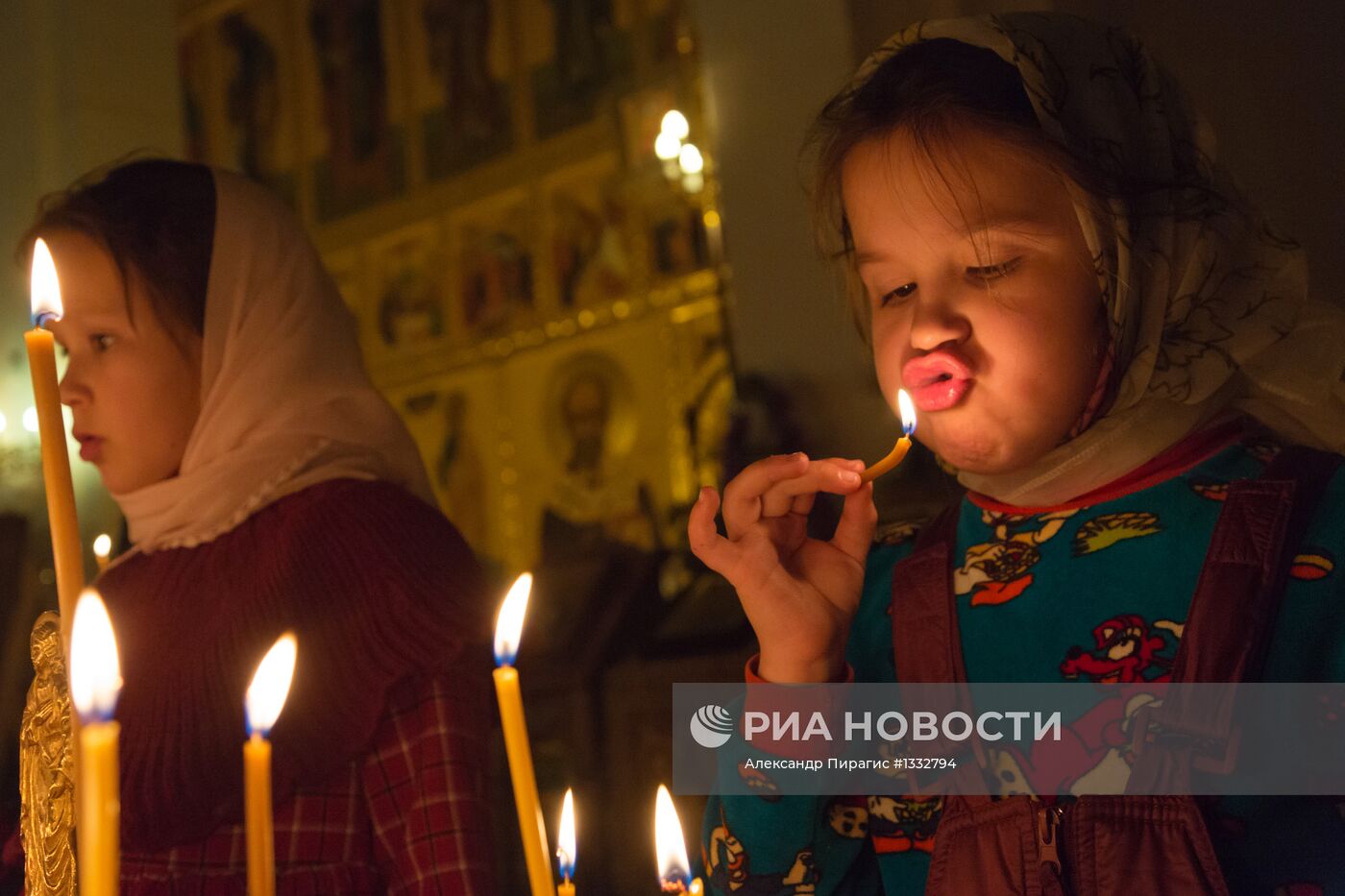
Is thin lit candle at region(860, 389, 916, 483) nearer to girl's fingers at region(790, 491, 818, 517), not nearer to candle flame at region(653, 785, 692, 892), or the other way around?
girl's fingers at region(790, 491, 818, 517)

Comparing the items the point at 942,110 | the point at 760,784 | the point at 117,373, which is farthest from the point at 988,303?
the point at 117,373

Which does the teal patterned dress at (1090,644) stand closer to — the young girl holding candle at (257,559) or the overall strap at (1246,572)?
the overall strap at (1246,572)

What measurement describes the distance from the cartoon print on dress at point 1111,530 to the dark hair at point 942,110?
277 millimetres

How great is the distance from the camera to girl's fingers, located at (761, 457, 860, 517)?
1.10 m

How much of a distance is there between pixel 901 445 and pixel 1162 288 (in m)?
0.35

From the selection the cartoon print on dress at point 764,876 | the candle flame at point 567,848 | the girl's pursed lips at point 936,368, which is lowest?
the cartoon print on dress at point 764,876

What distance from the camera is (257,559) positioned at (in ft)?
4.81

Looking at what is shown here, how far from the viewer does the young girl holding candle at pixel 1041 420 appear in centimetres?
113

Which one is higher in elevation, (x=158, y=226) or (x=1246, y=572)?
(x=158, y=226)

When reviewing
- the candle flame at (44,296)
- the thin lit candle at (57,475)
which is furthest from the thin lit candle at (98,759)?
the candle flame at (44,296)

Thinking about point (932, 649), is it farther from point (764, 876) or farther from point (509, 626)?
point (509, 626)

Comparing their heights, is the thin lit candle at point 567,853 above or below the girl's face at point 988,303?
below

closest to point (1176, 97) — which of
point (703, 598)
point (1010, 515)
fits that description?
point (1010, 515)

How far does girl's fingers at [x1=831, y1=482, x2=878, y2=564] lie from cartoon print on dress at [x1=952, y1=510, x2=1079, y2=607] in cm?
12
